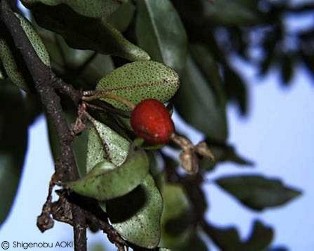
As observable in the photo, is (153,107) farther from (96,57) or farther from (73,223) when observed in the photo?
(96,57)

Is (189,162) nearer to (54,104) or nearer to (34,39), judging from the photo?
(54,104)

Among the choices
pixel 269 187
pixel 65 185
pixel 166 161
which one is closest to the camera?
pixel 65 185

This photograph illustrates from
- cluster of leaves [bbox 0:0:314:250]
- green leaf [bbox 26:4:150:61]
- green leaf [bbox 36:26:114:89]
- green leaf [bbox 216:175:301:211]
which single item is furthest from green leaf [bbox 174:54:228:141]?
green leaf [bbox 26:4:150:61]

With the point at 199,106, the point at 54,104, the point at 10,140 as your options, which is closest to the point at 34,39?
the point at 54,104

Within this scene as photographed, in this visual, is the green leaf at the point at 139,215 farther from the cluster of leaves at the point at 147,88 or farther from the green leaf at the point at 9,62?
the green leaf at the point at 9,62

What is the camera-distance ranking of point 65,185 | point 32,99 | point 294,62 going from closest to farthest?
point 65,185 < point 32,99 < point 294,62

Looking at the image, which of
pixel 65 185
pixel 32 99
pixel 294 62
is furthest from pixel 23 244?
pixel 294 62

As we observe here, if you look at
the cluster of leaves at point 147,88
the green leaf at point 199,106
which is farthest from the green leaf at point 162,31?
the green leaf at point 199,106
